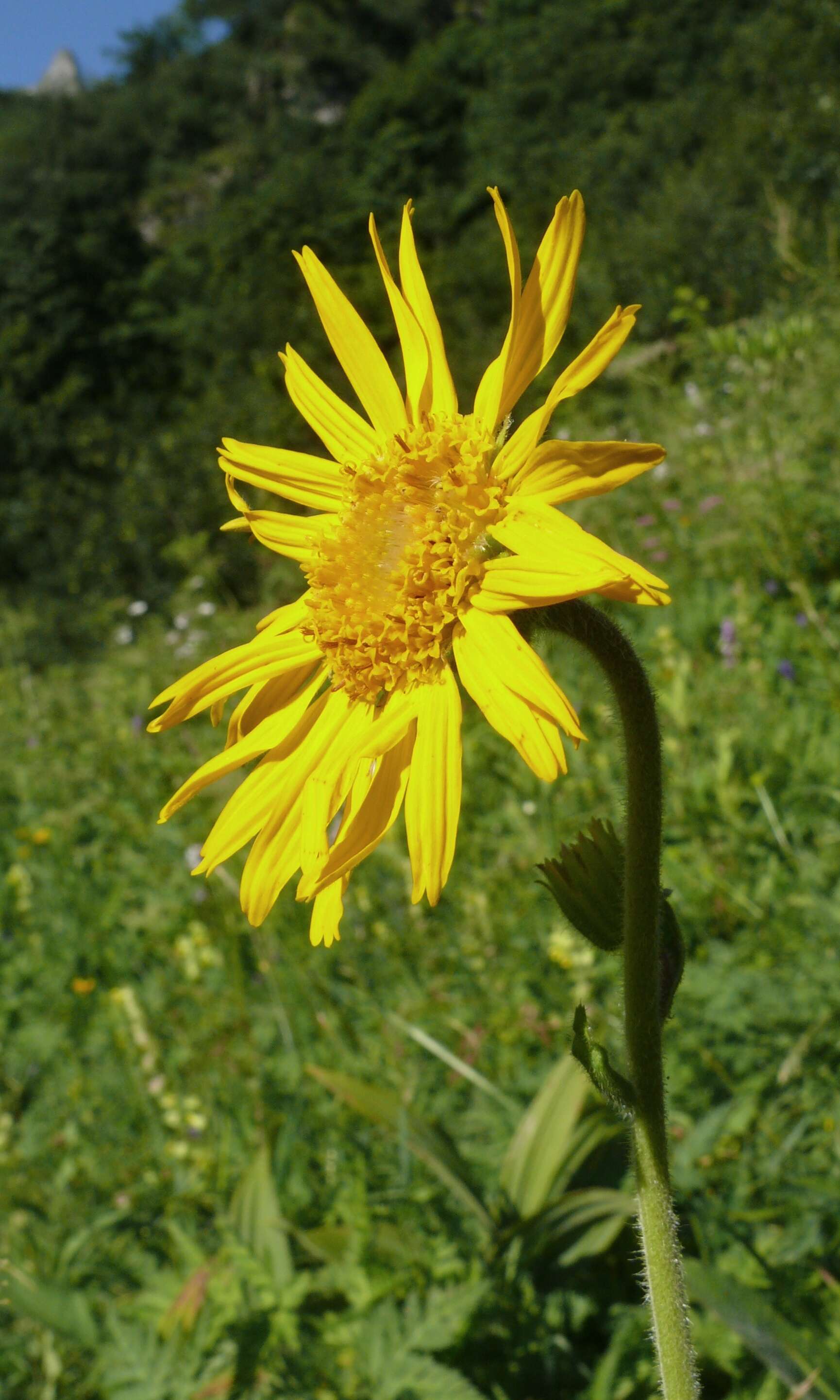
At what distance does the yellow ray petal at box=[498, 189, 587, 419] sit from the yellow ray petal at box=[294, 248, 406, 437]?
26 cm

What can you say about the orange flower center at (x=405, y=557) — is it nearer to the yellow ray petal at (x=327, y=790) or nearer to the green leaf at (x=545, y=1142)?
the yellow ray petal at (x=327, y=790)

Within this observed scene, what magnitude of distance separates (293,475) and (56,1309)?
1813mm

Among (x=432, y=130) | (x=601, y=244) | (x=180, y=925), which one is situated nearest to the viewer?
(x=180, y=925)

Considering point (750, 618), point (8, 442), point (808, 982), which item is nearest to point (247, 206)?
point (8, 442)

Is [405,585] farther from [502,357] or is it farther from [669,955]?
[669,955]

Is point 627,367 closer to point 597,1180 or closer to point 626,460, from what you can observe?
point 597,1180

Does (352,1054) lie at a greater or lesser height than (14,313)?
lesser

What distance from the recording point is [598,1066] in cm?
113

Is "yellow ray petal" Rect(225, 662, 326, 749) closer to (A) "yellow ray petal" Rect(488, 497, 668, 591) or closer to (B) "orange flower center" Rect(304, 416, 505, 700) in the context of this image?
(B) "orange flower center" Rect(304, 416, 505, 700)

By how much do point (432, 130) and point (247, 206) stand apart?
6.32 m

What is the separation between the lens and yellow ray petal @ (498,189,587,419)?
1.22 meters

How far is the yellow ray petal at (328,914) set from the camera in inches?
49.3

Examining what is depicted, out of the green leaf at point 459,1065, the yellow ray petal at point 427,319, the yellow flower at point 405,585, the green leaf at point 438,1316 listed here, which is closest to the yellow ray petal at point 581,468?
the yellow flower at point 405,585

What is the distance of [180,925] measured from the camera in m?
4.01
